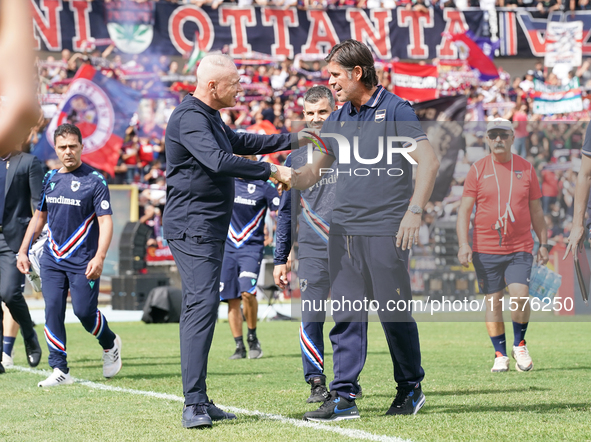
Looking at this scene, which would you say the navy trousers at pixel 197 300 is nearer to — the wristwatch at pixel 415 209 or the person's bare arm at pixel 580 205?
the wristwatch at pixel 415 209

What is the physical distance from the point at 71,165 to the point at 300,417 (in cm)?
341

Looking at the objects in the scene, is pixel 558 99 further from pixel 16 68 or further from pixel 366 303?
pixel 16 68

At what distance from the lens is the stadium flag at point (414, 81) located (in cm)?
2584

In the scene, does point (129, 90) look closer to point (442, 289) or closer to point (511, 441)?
point (442, 289)

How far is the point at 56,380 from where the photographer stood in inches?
275

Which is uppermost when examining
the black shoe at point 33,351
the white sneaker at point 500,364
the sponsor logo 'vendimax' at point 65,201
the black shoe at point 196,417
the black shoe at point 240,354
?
the sponsor logo 'vendimax' at point 65,201

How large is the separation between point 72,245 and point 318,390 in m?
2.69

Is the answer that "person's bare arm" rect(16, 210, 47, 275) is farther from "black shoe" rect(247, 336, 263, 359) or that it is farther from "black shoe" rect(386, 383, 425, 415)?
"black shoe" rect(386, 383, 425, 415)

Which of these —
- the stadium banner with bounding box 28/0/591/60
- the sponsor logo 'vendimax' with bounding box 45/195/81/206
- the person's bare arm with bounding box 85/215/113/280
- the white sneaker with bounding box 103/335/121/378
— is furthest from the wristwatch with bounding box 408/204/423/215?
the stadium banner with bounding box 28/0/591/60

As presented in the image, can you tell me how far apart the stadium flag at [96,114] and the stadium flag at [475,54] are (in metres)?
11.5

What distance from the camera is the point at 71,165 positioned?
727cm

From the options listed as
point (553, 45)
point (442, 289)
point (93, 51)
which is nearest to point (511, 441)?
point (442, 289)

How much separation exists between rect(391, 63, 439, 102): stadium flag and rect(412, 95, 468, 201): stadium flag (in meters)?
3.16

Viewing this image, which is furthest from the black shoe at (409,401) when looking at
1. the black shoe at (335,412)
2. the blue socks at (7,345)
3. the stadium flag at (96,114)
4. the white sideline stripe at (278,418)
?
the stadium flag at (96,114)
